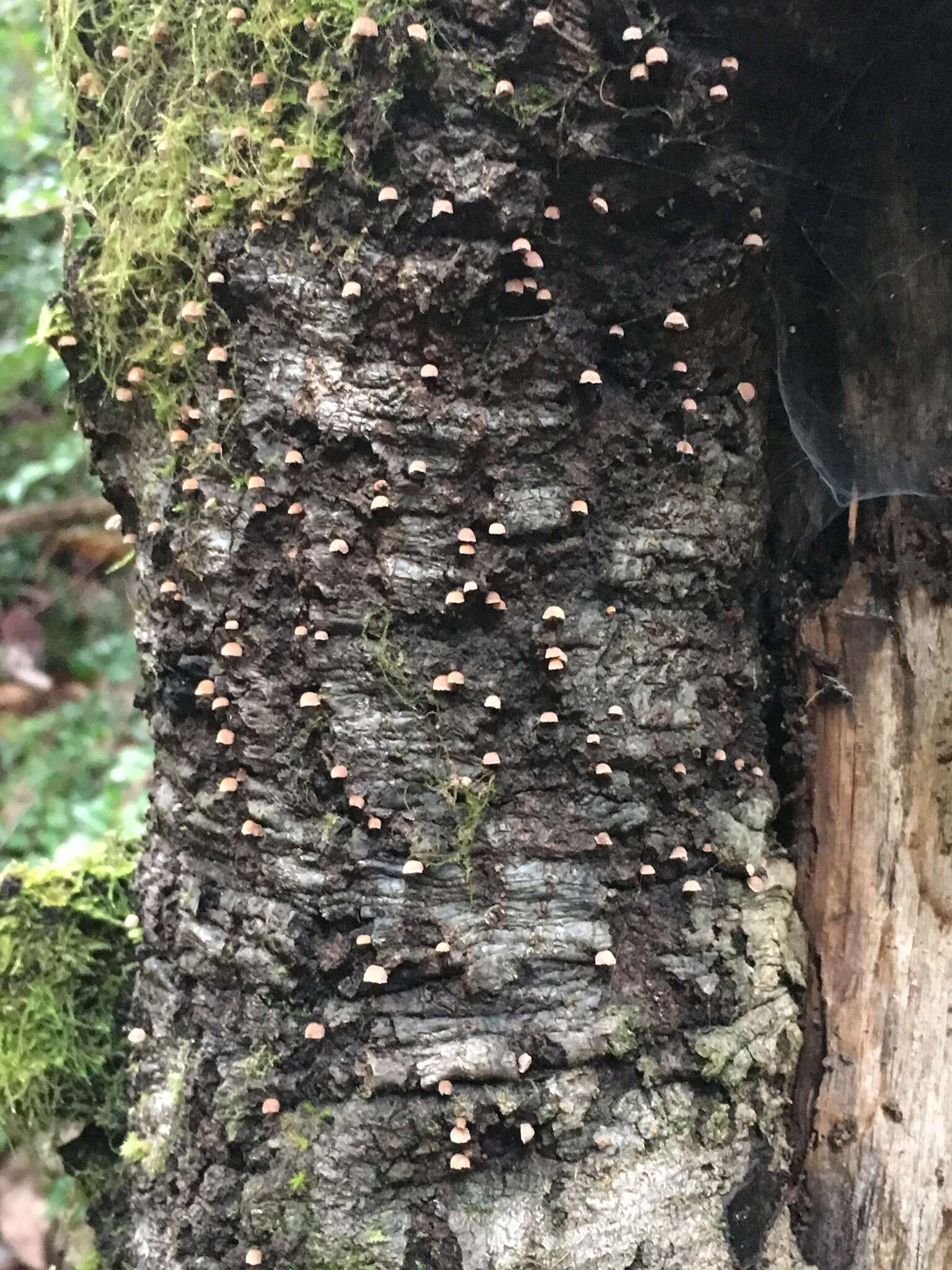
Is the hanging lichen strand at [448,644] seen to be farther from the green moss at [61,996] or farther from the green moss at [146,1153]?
the green moss at [61,996]

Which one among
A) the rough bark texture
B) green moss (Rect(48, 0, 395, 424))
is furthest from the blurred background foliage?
the rough bark texture

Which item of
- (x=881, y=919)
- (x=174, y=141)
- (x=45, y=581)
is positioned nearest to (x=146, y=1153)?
(x=881, y=919)

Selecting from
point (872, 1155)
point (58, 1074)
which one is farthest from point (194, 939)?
point (872, 1155)

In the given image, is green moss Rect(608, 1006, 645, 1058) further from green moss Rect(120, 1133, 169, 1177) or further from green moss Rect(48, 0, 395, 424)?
green moss Rect(48, 0, 395, 424)

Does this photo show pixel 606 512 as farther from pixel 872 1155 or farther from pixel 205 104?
pixel 872 1155

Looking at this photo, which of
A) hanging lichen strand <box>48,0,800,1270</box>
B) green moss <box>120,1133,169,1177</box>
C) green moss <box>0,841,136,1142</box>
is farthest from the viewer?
green moss <box>0,841,136,1142</box>

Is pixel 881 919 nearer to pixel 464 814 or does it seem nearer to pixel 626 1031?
pixel 626 1031
